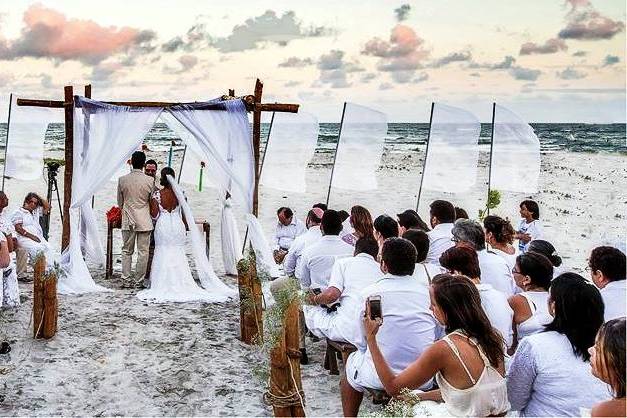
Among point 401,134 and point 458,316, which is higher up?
point 401,134

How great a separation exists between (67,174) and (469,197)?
13.9 metres

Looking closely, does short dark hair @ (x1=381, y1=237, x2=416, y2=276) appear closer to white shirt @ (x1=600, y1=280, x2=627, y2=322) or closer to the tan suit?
white shirt @ (x1=600, y1=280, x2=627, y2=322)

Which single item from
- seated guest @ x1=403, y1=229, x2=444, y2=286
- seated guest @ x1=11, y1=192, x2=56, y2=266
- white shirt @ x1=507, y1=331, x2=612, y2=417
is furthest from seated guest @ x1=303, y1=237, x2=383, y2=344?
seated guest @ x1=11, y1=192, x2=56, y2=266

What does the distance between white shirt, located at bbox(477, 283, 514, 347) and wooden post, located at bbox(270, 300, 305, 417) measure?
3.55ft

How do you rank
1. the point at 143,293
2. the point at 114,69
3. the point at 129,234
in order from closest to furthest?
the point at 143,293
the point at 129,234
the point at 114,69

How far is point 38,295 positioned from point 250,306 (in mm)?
1934

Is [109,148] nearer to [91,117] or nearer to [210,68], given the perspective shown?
[91,117]

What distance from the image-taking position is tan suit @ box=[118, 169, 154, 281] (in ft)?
26.3

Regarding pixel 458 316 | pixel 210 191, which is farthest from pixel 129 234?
pixel 210 191

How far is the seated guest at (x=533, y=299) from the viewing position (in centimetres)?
373

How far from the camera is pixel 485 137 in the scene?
39562mm

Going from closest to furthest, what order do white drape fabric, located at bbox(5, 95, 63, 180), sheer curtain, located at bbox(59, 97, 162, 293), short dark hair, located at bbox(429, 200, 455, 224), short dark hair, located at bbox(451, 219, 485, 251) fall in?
short dark hair, located at bbox(451, 219, 485, 251) < short dark hair, located at bbox(429, 200, 455, 224) < sheer curtain, located at bbox(59, 97, 162, 293) < white drape fabric, located at bbox(5, 95, 63, 180)

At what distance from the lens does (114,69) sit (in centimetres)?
3206

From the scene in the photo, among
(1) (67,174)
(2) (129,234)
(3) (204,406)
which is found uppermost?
(1) (67,174)
